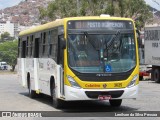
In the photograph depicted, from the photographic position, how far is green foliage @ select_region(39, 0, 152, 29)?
53281 mm

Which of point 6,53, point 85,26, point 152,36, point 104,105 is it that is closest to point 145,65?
point 152,36

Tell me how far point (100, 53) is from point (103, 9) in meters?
39.0

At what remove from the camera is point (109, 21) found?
15.8 m

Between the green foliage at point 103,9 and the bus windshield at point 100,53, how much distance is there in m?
36.7

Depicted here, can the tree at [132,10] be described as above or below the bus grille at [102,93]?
above

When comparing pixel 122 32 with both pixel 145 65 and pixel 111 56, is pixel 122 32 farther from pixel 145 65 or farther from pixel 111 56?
pixel 145 65

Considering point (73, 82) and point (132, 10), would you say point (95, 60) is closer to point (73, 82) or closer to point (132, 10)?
point (73, 82)

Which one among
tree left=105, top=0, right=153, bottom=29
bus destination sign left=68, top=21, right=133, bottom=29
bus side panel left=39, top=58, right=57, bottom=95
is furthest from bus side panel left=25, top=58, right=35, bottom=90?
tree left=105, top=0, right=153, bottom=29

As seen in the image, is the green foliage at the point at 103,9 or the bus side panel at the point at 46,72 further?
the green foliage at the point at 103,9

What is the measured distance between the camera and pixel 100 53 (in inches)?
602

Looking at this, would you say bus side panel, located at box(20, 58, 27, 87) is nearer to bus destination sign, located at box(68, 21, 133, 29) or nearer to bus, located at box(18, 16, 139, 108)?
bus, located at box(18, 16, 139, 108)

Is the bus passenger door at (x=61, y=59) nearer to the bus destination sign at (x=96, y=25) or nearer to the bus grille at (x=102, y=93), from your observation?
the bus destination sign at (x=96, y=25)

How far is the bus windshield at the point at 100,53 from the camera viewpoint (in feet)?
49.8

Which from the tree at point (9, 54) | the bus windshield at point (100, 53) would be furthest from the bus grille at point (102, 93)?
the tree at point (9, 54)
